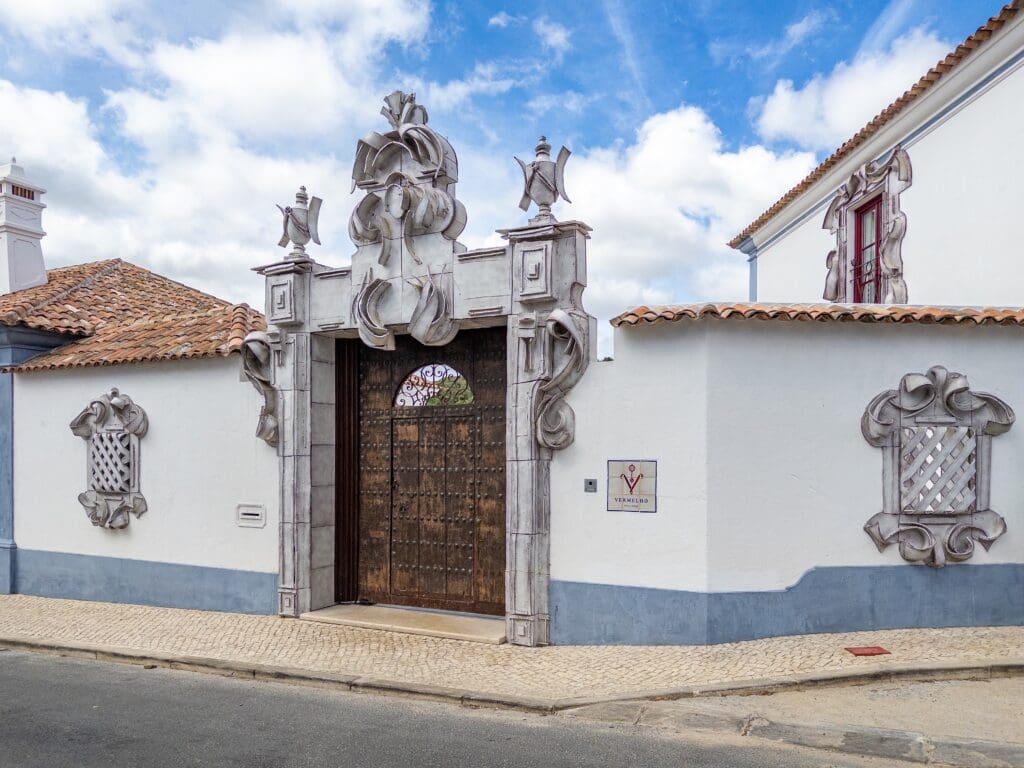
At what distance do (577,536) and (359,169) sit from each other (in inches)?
162

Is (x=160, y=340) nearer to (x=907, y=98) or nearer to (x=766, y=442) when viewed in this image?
(x=766, y=442)

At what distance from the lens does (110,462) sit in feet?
30.5

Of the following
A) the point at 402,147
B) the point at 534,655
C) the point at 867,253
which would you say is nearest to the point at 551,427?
the point at 534,655

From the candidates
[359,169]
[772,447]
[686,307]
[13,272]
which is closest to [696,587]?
[772,447]

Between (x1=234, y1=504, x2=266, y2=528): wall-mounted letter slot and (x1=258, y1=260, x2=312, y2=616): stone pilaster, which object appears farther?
(x1=234, y1=504, x2=266, y2=528): wall-mounted letter slot

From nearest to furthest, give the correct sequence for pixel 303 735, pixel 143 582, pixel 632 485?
pixel 303 735, pixel 632 485, pixel 143 582

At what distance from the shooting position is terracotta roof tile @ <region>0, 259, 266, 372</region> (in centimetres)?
903

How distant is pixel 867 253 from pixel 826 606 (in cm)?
574

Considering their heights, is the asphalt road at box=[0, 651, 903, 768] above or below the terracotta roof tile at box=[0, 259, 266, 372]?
below

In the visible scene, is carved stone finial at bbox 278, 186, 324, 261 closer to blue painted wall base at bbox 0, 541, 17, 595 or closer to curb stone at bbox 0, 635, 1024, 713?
curb stone at bbox 0, 635, 1024, 713

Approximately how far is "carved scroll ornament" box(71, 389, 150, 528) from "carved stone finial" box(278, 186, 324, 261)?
2744 millimetres

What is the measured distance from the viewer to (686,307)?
21.1ft

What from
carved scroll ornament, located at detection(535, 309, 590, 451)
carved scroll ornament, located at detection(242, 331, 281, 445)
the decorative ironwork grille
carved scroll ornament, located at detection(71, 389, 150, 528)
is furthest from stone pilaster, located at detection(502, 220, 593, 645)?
carved scroll ornament, located at detection(71, 389, 150, 528)

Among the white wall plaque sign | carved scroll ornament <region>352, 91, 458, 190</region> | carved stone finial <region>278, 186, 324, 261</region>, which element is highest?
carved scroll ornament <region>352, 91, 458, 190</region>
